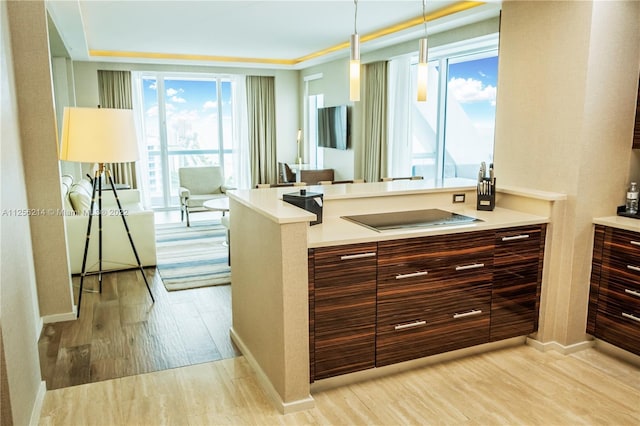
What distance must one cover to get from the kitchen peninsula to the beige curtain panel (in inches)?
229

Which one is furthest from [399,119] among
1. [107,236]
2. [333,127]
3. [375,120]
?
Answer: [107,236]

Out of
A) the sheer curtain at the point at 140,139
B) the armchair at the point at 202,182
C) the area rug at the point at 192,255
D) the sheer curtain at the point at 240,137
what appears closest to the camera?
the area rug at the point at 192,255

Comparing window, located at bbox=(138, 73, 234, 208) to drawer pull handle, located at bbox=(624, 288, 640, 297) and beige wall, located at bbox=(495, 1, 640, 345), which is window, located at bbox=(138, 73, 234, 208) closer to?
beige wall, located at bbox=(495, 1, 640, 345)

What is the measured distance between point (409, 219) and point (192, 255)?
3.38m

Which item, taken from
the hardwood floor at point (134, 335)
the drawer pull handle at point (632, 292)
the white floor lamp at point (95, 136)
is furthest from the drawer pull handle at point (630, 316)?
the white floor lamp at point (95, 136)

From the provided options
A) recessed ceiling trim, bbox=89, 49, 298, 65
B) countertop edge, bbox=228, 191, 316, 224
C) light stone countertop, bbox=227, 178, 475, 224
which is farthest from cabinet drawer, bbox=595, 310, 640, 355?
recessed ceiling trim, bbox=89, 49, 298, 65

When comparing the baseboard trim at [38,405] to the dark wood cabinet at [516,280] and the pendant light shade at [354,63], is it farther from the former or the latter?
the dark wood cabinet at [516,280]

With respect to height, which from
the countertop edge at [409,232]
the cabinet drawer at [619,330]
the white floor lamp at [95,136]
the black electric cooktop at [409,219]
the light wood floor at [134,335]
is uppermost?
the white floor lamp at [95,136]

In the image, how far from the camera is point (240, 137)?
9.45m

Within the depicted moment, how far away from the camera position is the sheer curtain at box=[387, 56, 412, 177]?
6758 millimetres

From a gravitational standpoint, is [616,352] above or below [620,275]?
below

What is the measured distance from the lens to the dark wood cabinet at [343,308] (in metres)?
2.61

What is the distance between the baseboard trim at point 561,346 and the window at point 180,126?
7.19m

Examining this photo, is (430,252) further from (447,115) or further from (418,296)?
(447,115)
